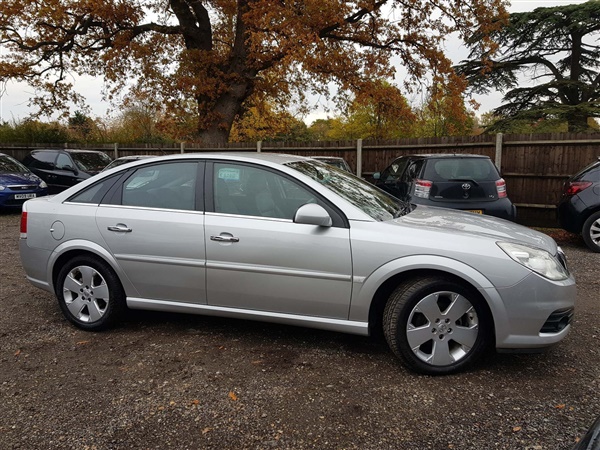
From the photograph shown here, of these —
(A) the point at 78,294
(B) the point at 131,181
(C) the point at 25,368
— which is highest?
(B) the point at 131,181

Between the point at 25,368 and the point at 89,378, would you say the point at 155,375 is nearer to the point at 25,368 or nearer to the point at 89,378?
the point at 89,378

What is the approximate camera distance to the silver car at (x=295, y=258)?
2994mm

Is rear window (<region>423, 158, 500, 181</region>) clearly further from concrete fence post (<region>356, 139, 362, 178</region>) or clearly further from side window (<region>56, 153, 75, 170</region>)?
side window (<region>56, 153, 75, 170</region>)

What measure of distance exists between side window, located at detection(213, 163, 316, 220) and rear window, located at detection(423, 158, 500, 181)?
404 centimetres

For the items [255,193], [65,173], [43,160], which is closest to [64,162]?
[65,173]

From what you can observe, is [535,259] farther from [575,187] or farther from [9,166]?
[9,166]

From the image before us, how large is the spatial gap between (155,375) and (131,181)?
1.70 meters

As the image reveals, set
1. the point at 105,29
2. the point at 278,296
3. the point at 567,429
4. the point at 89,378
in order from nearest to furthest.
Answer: the point at 567,429, the point at 89,378, the point at 278,296, the point at 105,29

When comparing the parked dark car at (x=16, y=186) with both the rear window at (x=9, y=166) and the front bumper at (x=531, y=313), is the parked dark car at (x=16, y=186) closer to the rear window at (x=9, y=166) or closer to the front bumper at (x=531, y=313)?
the rear window at (x=9, y=166)

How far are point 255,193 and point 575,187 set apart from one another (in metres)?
6.12

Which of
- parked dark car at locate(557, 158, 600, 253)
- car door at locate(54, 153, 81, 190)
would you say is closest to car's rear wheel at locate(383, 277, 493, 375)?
parked dark car at locate(557, 158, 600, 253)

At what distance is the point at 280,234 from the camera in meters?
3.31

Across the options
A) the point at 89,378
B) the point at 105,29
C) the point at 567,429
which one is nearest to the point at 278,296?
the point at 89,378

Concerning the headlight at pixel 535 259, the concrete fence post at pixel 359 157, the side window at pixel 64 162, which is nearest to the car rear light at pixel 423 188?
the headlight at pixel 535 259
